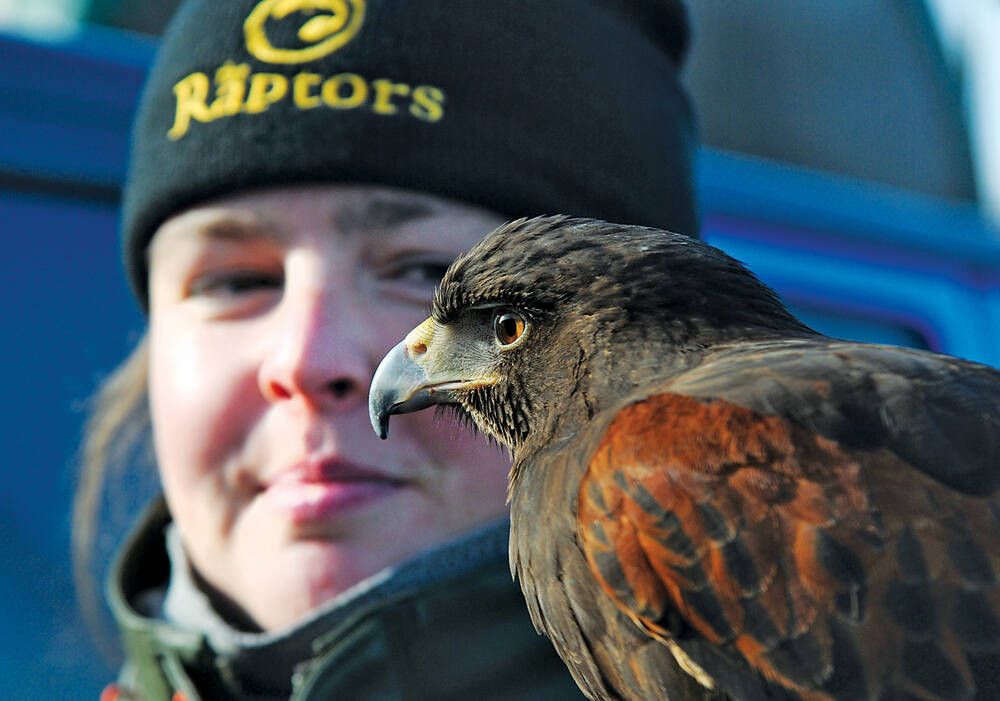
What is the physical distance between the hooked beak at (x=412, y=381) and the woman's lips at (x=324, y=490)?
286 millimetres

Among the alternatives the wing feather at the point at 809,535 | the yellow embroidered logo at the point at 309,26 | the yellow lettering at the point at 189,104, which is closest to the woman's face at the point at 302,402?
the yellow lettering at the point at 189,104

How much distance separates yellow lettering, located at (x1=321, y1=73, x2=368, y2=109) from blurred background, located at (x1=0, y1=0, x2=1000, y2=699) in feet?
3.98

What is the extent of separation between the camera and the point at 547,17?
2270mm

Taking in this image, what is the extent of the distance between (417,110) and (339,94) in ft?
0.60

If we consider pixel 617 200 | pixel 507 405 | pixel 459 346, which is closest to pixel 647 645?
pixel 507 405

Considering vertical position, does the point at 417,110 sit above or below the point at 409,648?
above

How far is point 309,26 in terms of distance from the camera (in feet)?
7.23

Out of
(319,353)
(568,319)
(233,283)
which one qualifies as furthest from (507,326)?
(233,283)

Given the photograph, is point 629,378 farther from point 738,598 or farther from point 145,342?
point 145,342

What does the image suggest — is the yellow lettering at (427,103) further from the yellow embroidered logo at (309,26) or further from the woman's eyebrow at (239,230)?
the woman's eyebrow at (239,230)

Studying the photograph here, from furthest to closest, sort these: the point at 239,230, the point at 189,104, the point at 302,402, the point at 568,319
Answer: the point at 189,104, the point at 239,230, the point at 302,402, the point at 568,319

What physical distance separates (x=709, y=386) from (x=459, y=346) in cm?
53

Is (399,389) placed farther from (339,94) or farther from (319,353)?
(339,94)

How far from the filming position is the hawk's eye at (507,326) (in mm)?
1552
